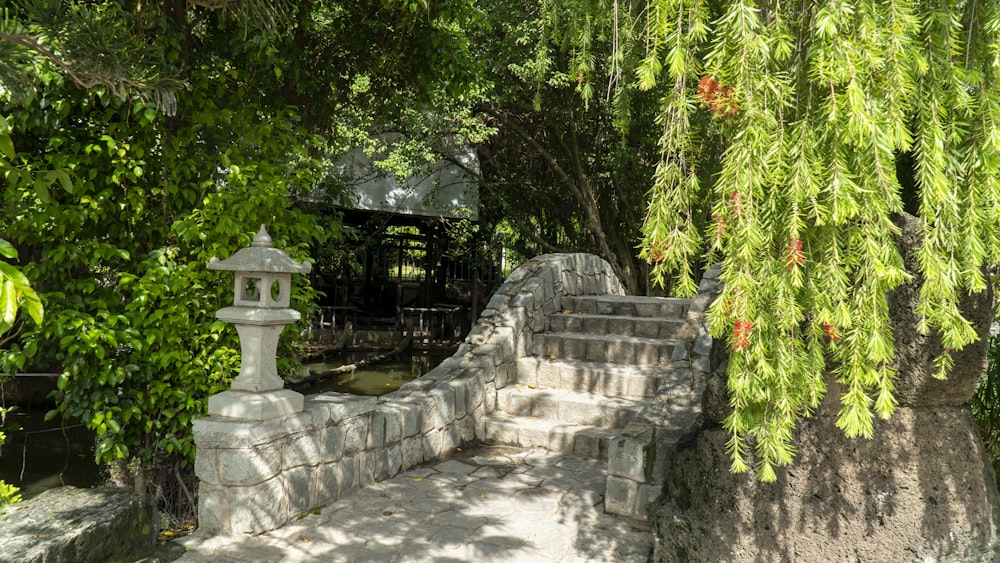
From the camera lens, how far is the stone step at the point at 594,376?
6.48 metres

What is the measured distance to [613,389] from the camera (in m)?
6.59

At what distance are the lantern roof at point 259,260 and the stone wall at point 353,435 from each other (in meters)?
0.91

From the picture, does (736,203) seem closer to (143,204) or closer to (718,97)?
(718,97)

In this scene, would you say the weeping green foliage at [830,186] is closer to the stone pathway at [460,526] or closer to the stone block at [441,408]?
the stone pathway at [460,526]

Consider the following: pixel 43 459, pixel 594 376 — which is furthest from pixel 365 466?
pixel 43 459

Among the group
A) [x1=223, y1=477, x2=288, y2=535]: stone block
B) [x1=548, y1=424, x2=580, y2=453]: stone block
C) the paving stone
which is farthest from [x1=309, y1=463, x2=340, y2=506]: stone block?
[x1=548, y1=424, x2=580, y2=453]: stone block

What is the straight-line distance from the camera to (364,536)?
417 cm

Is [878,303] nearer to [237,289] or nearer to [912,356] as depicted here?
[912,356]

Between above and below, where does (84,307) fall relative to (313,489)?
above

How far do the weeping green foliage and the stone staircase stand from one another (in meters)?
2.60

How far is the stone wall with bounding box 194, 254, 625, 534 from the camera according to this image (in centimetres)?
405

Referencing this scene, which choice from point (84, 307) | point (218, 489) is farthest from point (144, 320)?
point (218, 489)

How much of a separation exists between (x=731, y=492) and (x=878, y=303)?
192cm

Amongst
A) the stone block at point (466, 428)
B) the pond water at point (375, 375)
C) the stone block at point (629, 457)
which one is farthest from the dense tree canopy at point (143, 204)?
the pond water at point (375, 375)
